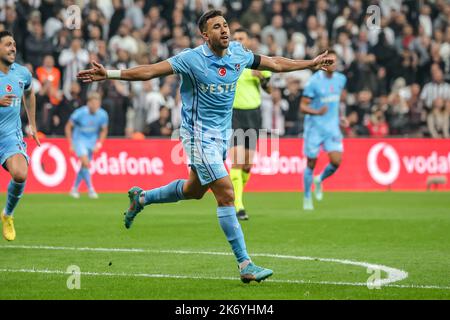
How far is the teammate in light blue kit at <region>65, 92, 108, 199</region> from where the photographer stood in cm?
2414

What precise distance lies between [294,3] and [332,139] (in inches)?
398

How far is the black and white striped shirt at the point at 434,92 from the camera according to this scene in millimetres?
28875

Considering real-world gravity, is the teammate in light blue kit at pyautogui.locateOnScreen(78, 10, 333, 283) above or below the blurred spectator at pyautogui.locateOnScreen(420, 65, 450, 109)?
below

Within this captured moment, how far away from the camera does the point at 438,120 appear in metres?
28.6

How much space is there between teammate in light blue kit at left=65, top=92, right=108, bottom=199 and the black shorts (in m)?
7.49

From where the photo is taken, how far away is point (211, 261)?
11281 millimetres

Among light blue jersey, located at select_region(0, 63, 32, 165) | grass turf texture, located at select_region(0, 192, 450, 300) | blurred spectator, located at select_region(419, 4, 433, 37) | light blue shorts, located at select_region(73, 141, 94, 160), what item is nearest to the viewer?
grass turf texture, located at select_region(0, 192, 450, 300)

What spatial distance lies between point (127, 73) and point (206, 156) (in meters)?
1.17

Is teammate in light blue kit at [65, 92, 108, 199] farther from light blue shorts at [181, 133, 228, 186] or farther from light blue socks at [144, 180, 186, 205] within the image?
light blue shorts at [181, 133, 228, 186]

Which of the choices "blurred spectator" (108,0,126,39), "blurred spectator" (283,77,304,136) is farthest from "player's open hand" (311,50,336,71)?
"blurred spectator" (108,0,126,39)

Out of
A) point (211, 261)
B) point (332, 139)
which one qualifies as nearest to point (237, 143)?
point (332, 139)

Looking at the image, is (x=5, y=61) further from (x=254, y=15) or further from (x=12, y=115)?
(x=254, y=15)

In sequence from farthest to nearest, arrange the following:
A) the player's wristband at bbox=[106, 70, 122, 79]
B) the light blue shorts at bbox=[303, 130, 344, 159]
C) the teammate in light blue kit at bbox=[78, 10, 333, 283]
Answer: the light blue shorts at bbox=[303, 130, 344, 159] < the teammate in light blue kit at bbox=[78, 10, 333, 283] < the player's wristband at bbox=[106, 70, 122, 79]

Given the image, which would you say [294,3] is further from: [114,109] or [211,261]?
[211,261]
